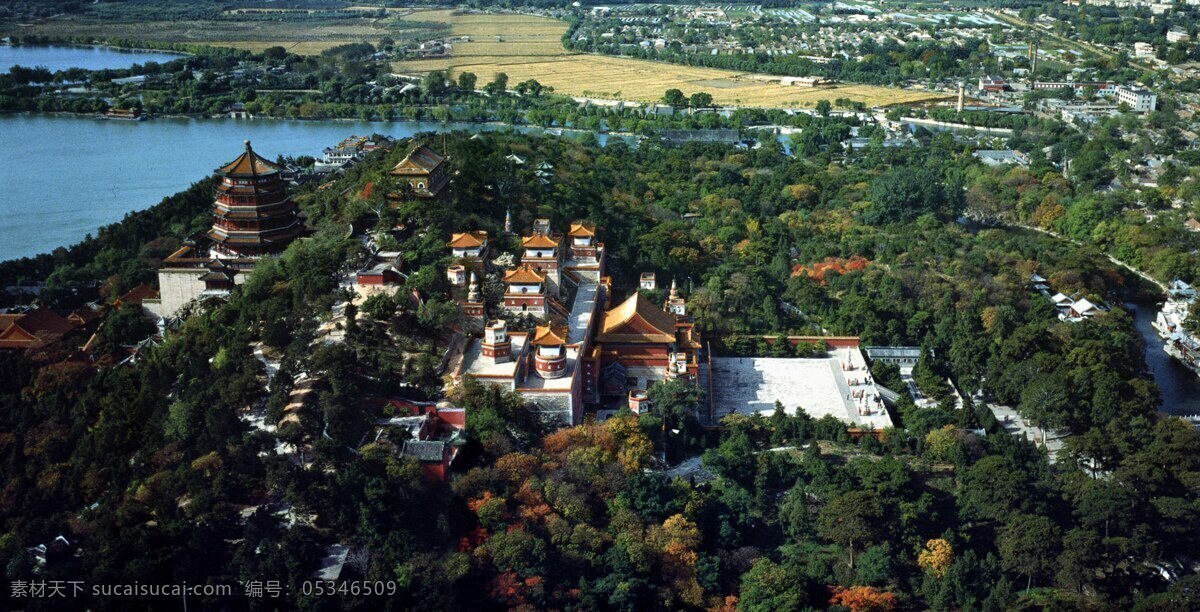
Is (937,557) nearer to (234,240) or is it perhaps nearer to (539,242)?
(539,242)

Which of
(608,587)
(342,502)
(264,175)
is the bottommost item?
(608,587)

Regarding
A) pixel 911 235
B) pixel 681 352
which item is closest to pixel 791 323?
pixel 681 352

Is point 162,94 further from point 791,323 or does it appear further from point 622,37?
point 791,323

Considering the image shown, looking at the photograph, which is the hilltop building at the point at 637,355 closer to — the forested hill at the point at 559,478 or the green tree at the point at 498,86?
the forested hill at the point at 559,478

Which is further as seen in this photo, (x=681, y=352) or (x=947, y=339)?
(x=947, y=339)

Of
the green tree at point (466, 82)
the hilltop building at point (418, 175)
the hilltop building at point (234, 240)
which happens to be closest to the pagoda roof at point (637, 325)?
the hilltop building at point (418, 175)
